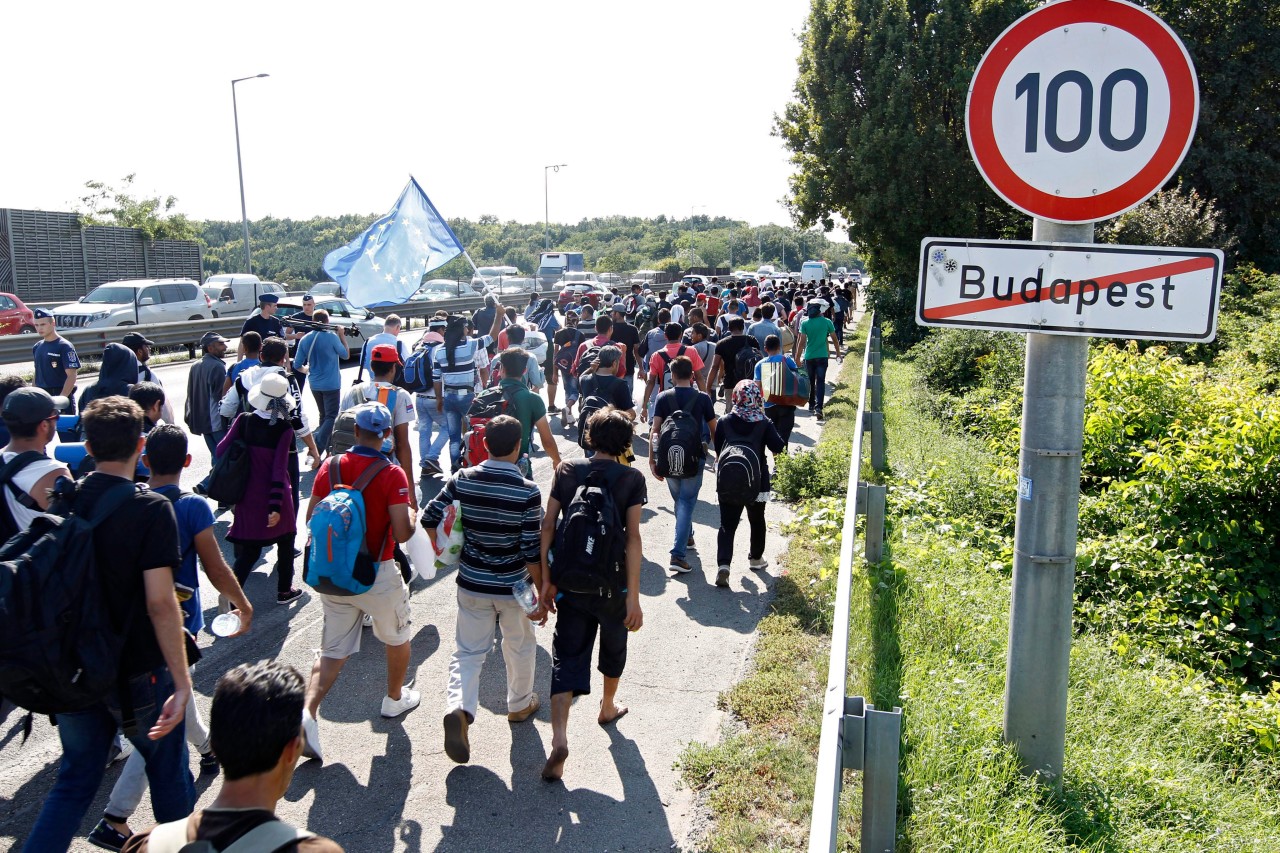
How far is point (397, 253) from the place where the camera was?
34.8ft

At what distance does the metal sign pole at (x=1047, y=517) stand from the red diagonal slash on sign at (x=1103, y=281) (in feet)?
0.67

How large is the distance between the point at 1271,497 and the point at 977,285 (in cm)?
495

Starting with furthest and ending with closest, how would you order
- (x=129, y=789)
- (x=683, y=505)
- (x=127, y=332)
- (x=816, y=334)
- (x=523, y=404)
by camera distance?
(x=127, y=332) < (x=816, y=334) < (x=683, y=505) < (x=523, y=404) < (x=129, y=789)

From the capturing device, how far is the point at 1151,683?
5.12 meters

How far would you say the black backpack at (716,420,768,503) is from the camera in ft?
22.9

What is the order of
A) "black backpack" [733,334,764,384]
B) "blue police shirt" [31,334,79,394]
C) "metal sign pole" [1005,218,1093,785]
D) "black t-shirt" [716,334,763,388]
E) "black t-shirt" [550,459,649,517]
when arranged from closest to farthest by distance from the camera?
"metal sign pole" [1005,218,1093,785] → "black t-shirt" [550,459,649,517] → "blue police shirt" [31,334,79,394] → "black backpack" [733,334,764,384] → "black t-shirt" [716,334,763,388]

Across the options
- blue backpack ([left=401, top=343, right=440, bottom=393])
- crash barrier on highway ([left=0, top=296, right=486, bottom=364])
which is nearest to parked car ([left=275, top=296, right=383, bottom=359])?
crash barrier on highway ([left=0, top=296, right=486, bottom=364])

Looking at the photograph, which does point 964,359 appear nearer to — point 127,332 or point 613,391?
point 613,391

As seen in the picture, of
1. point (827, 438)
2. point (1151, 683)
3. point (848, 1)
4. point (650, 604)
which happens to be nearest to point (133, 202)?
point (848, 1)

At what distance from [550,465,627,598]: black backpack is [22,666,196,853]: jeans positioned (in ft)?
5.66

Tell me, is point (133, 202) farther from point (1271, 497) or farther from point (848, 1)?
point (1271, 497)

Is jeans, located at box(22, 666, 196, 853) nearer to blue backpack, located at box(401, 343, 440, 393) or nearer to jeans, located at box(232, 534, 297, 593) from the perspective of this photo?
jeans, located at box(232, 534, 297, 593)

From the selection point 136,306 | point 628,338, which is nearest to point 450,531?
point 628,338

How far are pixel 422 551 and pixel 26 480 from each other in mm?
1813
